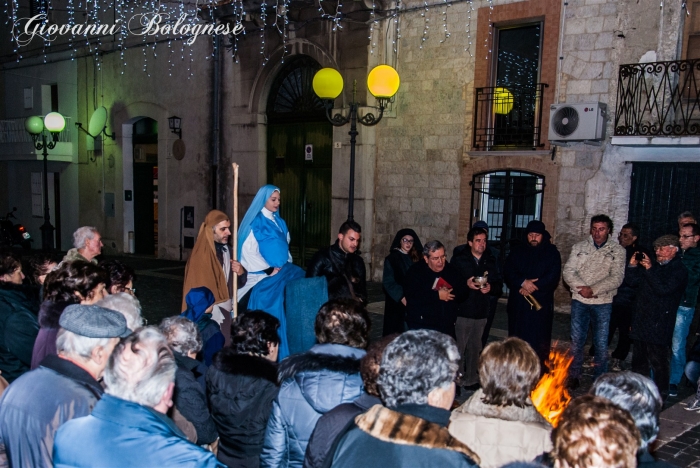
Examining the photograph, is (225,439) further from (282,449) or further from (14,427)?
(14,427)

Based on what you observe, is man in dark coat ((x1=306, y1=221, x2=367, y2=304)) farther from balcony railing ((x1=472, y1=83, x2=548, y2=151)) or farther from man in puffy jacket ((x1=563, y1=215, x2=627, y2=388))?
balcony railing ((x1=472, y1=83, x2=548, y2=151))

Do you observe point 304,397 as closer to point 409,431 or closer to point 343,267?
point 409,431

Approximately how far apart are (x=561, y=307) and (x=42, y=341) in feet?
32.3

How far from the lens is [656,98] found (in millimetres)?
10461

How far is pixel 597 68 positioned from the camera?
1105cm

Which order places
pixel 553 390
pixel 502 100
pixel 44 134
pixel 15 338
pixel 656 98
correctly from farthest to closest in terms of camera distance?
pixel 44 134 < pixel 502 100 < pixel 656 98 < pixel 553 390 < pixel 15 338

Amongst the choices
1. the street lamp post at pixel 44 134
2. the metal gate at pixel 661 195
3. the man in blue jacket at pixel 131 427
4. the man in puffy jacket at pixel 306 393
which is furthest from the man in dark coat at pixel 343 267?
the street lamp post at pixel 44 134

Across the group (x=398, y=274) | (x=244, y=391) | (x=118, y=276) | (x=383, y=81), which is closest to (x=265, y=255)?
(x=118, y=276)

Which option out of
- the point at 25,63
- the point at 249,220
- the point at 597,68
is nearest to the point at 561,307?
the point at 597,68

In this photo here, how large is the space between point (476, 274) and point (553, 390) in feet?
4.63

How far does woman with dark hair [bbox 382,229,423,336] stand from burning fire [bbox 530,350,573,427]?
1.71 meters

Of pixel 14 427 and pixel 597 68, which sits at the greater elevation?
pixel 597 68

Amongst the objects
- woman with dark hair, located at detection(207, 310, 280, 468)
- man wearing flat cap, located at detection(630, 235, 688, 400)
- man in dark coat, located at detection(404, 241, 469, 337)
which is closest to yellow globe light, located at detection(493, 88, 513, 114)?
man wearing flat cap, located at detection(630, 235, 688, 400)

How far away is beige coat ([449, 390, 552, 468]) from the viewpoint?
2.58 metres
